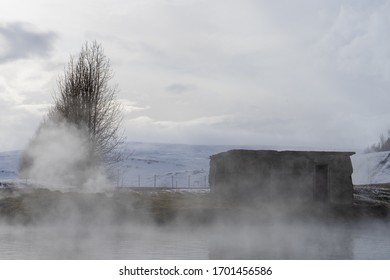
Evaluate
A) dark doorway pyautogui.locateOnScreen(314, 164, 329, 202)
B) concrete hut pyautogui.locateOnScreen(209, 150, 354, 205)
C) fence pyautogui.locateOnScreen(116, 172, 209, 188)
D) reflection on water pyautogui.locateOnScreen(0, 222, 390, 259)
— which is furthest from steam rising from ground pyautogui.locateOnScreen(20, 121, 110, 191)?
fence pyautogui.locateOnScreen(116, 172, 209, 188)

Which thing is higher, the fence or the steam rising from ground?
the steam rising from ground

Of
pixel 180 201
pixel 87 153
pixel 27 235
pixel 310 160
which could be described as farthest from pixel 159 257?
pixel 87 153

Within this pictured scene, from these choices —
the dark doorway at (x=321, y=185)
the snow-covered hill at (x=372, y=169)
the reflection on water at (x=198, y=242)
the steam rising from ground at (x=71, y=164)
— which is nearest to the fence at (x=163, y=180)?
the snow-covered hill at (x=372, y=169)

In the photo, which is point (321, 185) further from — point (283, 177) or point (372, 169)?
point (372, 169)

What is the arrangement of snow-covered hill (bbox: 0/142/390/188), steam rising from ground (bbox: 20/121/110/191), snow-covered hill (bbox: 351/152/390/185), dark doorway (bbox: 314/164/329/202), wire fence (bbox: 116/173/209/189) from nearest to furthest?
dark doorway (bbox: 314/164/329/202) < steam rising from ground (bbox: 20/121/110/191) < snow-covered hill (bbox: 351/152/390/185) < snow-covered hill (bbox: 0/142/390/188) < wire fence (bbox: 116/173/209/189)

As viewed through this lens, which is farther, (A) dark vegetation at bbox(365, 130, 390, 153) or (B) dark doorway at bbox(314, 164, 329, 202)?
(A) dark vegetation at bbox(365, 130, 390, 153)

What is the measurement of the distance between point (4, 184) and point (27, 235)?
469 inches

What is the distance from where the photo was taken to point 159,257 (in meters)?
16.6

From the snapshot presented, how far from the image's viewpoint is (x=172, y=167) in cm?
9806

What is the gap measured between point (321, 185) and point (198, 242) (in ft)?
42.7

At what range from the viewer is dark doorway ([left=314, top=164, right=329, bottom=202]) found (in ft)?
104

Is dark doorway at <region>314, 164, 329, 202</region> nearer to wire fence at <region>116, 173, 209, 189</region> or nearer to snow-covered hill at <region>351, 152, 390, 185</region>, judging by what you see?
snow-covered hill at <region>351, 152, 390, 185</region>

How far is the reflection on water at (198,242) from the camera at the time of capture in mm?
17531

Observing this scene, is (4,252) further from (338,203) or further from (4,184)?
(338,203)
